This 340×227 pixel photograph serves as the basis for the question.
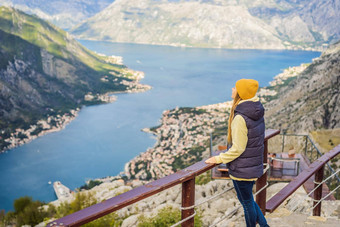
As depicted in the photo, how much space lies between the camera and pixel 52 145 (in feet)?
187

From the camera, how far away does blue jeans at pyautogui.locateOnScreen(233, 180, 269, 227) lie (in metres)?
3.11

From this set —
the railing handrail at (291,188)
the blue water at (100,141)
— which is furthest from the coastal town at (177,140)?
the railing handrail at (291,188)

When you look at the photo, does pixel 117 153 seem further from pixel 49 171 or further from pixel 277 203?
pixel 277 203

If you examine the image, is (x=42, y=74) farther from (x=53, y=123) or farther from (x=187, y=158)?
(x=187, y=158)

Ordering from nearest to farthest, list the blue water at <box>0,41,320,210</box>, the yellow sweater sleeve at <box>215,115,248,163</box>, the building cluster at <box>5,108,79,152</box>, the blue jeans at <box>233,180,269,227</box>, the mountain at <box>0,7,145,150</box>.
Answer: the yellow sweater sleeve at <box>215,115,248,163</box> → the blue jeans at <box>233,180,269,227</box> → the blue water at <box>0,41,320,210</box> → the building cluster at <box>5,108,79,152</box> → the mountain at <box>0,7,145,150</box>

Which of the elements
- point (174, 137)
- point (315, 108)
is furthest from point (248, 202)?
point (174, 137)

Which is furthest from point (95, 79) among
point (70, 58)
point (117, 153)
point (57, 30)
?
point (117, 153)

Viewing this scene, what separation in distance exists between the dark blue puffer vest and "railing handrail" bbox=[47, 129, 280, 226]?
39cm

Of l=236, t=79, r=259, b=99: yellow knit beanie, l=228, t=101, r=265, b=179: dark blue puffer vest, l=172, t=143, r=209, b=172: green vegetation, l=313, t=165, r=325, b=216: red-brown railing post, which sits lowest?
l=172, t=143, r=209, b=172: green vegetation

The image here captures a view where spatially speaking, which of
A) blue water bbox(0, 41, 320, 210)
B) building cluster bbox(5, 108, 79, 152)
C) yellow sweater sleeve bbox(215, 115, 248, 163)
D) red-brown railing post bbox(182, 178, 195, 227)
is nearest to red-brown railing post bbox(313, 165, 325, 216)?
yellow sweater sleeve bbox(215, 115, 248, 163)

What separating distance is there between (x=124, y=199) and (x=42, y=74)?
9981 centimetres

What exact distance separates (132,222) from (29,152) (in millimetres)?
49804

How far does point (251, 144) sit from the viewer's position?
2939mm

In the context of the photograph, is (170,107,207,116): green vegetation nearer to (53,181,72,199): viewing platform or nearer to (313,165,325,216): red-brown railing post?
(53,181,72,199): viewing platform
